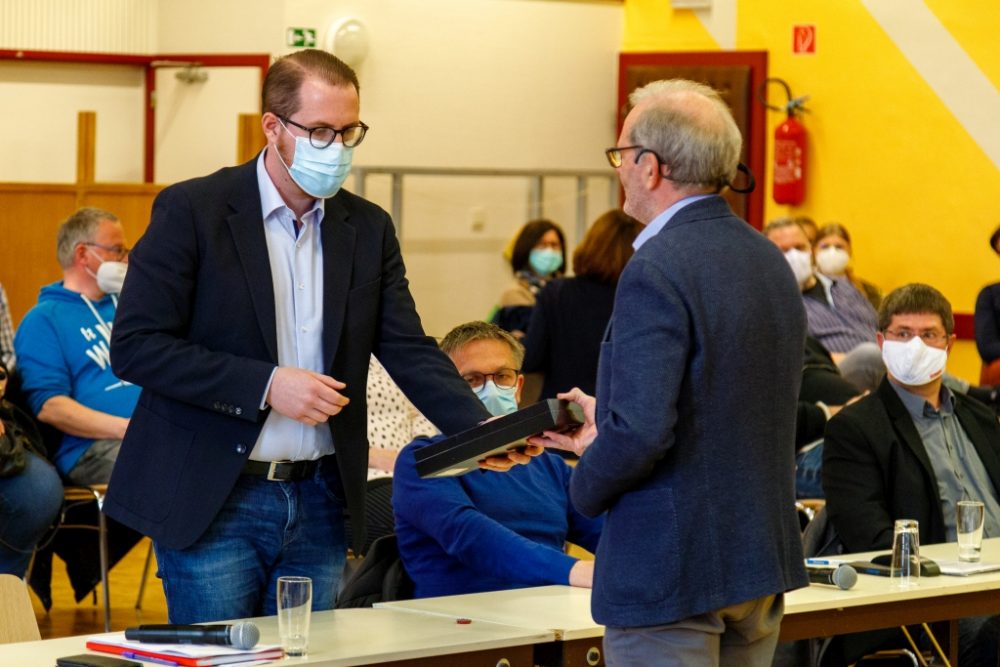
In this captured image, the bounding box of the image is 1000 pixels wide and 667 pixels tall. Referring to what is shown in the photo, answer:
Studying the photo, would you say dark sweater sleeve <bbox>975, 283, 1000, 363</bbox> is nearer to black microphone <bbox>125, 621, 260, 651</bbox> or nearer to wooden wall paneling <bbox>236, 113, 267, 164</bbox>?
wooden wall paneling <bbox>236, 113, 267, 164</bbox>

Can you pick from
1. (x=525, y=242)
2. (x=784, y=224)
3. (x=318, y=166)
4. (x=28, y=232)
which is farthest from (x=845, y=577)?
(x=28, y=232)

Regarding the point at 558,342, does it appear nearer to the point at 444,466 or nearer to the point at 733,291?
the point at 444,466

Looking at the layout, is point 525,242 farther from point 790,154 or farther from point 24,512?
point 24,512

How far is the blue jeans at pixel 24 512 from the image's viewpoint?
15.5 ft

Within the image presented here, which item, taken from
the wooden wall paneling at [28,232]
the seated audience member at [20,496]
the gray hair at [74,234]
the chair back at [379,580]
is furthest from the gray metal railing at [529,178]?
the chair back at [379,580]

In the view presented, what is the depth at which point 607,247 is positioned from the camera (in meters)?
6.10

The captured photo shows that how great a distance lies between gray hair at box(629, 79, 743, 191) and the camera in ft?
7.45

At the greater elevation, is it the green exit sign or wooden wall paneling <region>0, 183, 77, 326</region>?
the green exit sign

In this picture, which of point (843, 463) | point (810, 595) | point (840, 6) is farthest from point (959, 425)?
point (840, 6)

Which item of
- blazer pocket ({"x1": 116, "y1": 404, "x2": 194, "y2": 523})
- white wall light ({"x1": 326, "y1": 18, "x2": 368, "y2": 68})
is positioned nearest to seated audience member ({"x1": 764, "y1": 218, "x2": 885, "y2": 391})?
white wall light ({"x1": 326, "y1": 18, "x2": 368, "y2": 68})

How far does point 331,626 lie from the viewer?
2.82 m

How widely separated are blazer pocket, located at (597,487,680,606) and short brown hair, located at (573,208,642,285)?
151 inches

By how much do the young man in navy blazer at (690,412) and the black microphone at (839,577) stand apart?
100cm

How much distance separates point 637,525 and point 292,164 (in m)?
0.99
